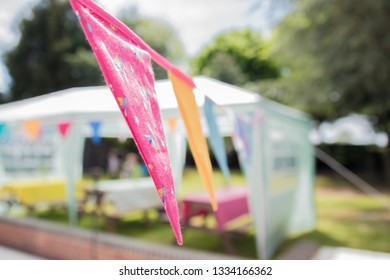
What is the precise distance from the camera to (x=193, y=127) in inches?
70.9

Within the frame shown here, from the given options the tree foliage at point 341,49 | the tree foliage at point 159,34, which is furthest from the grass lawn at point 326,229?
the tree foliage at point 159,34

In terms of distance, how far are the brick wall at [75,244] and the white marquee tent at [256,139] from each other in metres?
0.58

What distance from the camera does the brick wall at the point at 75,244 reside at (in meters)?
3.08

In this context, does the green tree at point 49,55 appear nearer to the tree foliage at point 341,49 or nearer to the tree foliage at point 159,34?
the tree foliage at point 159,34

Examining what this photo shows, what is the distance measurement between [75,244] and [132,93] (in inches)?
110

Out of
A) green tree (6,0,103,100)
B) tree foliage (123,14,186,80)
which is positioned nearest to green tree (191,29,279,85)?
tree foliage (123,14,186,80)

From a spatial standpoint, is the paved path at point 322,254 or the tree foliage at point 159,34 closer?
the paved path at point 322,254

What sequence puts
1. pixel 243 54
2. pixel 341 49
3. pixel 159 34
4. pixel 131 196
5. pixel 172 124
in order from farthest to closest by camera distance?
pixel 243 54 → pixel 159 34 → pixel 341 49 → pixel 172 124 → pixel 131 196

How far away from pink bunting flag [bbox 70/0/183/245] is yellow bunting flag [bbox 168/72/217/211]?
18.6 inches

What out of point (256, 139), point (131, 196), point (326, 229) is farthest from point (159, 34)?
point (256, 139)

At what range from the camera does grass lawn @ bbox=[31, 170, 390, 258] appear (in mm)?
4109

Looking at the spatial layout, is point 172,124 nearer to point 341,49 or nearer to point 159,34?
point 341,49

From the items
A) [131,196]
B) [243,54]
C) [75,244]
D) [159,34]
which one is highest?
[243,54]

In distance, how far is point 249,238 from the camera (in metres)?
4.30
